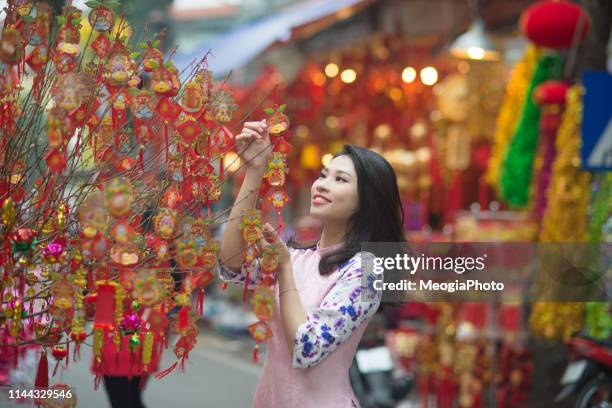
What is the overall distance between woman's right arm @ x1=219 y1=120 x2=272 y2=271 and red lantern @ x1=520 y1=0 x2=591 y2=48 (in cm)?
403

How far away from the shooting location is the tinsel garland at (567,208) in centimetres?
679

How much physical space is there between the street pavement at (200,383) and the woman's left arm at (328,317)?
11.9 feet

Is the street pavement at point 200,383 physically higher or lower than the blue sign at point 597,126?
lower

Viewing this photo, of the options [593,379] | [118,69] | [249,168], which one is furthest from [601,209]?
[118,69]

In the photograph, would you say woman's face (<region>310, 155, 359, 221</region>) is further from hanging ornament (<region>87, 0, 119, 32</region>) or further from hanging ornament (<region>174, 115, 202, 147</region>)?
hanging ornament (<region>87, 0, 119, 32</region>)

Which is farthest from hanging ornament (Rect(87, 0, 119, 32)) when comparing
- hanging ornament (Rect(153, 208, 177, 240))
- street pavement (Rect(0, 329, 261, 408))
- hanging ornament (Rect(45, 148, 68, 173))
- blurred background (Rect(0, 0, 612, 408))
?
street pavement (Rect(0, 329, 261, 408))

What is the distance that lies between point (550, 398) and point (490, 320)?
1102 millimetres

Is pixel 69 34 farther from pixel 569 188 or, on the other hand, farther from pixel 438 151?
pixel 438 151

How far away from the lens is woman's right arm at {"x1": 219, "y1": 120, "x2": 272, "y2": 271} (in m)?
3.46

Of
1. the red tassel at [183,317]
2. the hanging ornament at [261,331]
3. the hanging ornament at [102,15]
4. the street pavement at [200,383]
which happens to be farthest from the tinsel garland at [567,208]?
the hanging ornament at [102,15]

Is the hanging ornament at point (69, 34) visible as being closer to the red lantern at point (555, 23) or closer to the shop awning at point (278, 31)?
the red lantern at point (555, 23)

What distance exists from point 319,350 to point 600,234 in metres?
3.71

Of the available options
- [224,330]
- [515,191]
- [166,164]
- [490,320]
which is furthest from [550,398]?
[224,330]

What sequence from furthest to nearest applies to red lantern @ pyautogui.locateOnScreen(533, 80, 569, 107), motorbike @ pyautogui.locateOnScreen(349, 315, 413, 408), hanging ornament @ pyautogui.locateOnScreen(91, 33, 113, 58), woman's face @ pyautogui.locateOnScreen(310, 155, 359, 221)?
1. red lantern @ pyautogui.locateOnScreen(533, 80, 569, 107)
2. motorbike @ pyautogui.locateOnScreen(349, 315, 413, 408)
3. woman's face @ pyautogui.locateOnScreen(310, 155, 359, 221)
4. hanging ornament @ pyautogui.locateOnScreen(91, 33, 113, 58)
